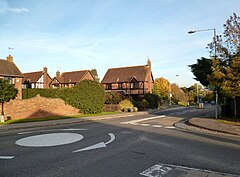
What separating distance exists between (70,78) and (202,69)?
46.7m

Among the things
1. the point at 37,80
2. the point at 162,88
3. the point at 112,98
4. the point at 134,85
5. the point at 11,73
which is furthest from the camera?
the point at 162,88

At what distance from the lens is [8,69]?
39.3 metres

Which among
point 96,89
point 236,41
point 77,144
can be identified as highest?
point 236,41

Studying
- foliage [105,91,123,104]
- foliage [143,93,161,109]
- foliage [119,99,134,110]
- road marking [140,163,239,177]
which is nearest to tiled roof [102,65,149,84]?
foliage [143,93,161,109]

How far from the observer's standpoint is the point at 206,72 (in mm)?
23328

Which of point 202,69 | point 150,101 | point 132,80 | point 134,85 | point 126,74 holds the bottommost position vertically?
point 150,101

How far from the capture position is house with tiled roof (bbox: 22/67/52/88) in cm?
5941

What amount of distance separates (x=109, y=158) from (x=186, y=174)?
8.21 ft

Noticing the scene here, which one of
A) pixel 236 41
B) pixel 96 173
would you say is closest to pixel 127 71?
pixel 236 41

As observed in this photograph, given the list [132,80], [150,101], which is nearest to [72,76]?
[132,80]

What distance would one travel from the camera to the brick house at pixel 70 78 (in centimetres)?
6187

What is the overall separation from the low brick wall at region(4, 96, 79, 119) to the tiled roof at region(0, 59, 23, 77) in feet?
59.5

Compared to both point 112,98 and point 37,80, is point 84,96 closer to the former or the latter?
point 112,98

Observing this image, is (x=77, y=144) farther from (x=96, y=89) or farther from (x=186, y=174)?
(x=96, y=89)
